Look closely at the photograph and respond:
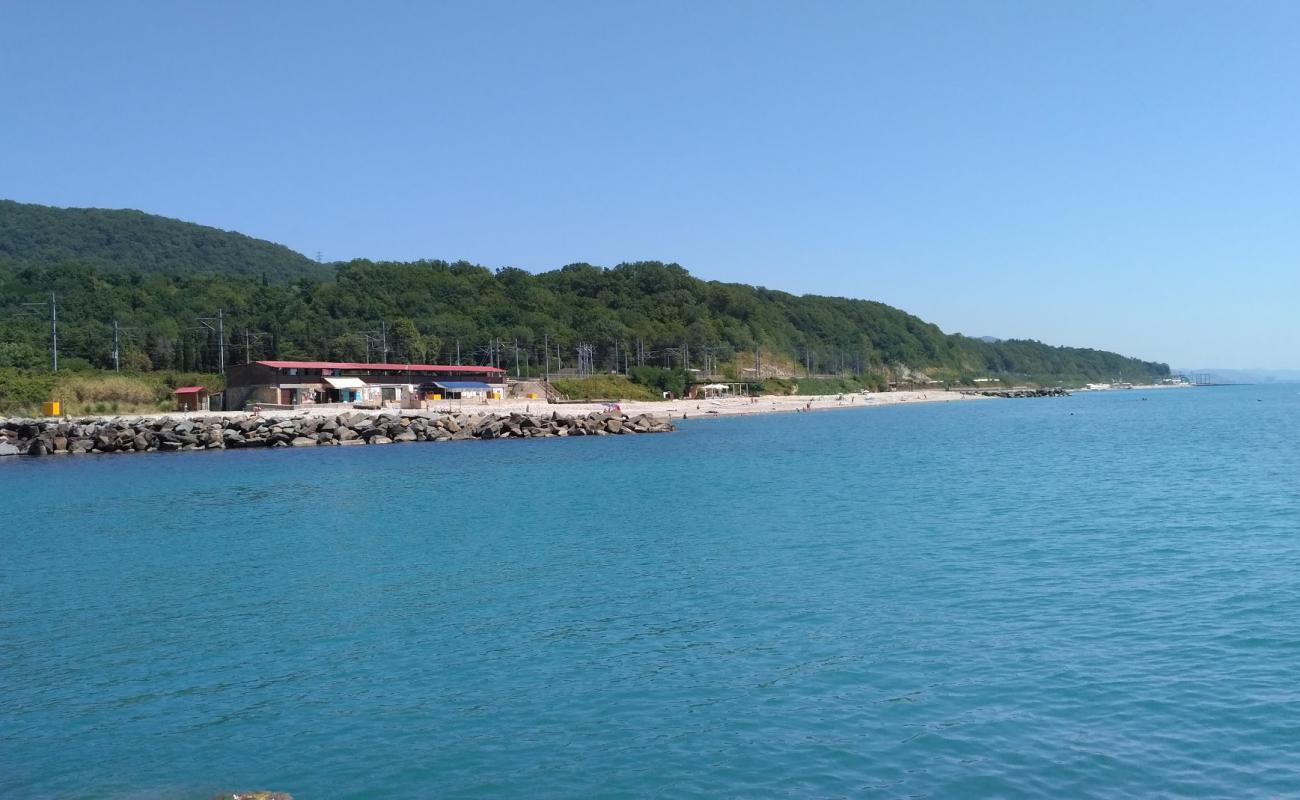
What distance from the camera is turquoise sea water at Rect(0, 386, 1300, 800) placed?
8422 mm

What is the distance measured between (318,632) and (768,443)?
1534 inches

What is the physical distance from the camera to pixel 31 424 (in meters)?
50.2

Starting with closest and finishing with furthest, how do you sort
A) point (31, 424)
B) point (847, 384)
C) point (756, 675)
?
1. point (756, 675)
2. point (31, 424)
3. point (847, 384)

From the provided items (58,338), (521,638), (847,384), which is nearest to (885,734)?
(521,638)

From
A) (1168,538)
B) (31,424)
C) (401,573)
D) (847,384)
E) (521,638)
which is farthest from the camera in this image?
(847,384)

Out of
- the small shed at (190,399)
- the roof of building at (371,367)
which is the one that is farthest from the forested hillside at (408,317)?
the roof of building at (371,367)

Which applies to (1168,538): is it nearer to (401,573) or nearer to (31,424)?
(401,573)

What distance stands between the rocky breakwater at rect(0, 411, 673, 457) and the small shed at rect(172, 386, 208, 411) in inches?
485

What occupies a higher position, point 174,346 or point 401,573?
point 174,346

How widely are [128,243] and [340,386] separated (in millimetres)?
126259

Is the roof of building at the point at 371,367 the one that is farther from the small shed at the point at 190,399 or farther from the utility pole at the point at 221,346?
the utility pole at the point at 221,346

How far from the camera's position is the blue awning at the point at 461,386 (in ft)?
257

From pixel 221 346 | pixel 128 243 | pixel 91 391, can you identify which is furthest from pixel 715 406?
pixel 128 243

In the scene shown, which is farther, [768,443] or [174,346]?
[174,346]
